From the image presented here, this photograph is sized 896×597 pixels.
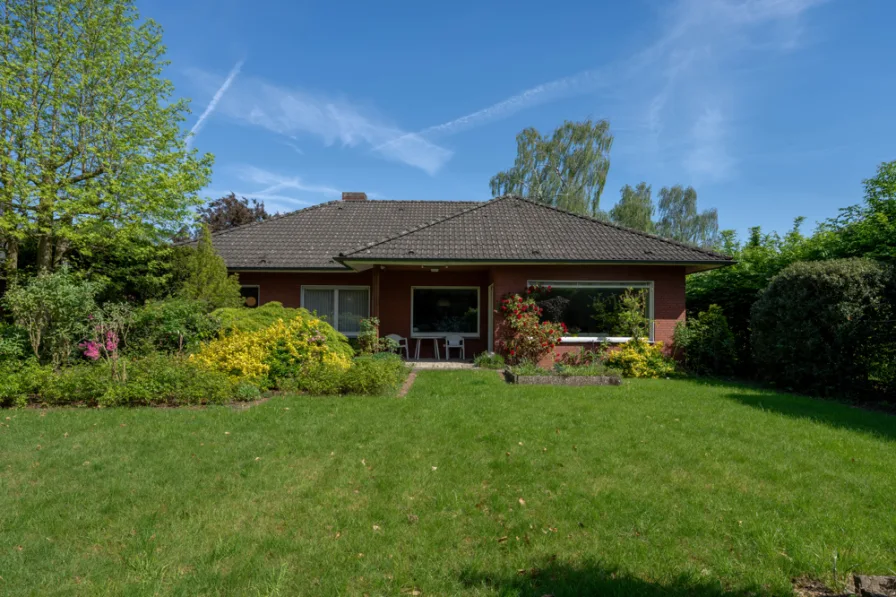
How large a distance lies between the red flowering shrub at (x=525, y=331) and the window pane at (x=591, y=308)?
507 mm

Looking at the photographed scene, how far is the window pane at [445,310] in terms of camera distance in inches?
562

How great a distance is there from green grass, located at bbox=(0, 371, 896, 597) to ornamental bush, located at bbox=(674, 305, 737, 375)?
4826 millimetres

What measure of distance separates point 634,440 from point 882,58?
8242mm

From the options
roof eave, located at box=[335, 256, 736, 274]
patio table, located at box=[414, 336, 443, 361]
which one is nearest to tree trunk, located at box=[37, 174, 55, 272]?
roof eave, located at box=[335, 256, 736, 274]

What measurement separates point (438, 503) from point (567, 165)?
101ft

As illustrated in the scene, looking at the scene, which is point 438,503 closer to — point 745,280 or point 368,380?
point 368,380

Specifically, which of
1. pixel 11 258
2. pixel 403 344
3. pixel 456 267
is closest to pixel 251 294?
pixel 403 344

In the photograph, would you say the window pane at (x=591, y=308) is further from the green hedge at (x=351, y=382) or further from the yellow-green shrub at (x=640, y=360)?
the green hedge at (x=351, y=382)

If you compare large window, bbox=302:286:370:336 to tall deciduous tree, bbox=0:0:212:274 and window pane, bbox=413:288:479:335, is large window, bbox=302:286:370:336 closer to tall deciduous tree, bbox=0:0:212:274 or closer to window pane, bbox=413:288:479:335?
window pane, bbox=413:288:479:335

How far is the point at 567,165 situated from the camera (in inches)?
1228

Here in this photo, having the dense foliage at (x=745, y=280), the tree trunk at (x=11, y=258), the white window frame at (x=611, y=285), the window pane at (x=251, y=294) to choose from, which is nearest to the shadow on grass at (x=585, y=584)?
the white window frame at (x=611, y=285)

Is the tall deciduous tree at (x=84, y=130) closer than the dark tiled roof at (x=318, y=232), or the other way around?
the tall deciduous tree at (x=84, y=130)

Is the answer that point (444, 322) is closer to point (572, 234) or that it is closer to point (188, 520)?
point (572, 234)

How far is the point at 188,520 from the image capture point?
11.2 ft
